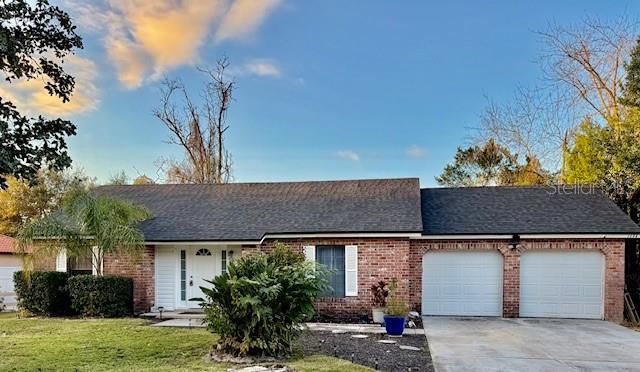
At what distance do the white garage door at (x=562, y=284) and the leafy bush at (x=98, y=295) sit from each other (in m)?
11.4

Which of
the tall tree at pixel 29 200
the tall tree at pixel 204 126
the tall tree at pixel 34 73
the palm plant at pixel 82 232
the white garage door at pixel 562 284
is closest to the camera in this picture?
the tall tree at pixel 34 73

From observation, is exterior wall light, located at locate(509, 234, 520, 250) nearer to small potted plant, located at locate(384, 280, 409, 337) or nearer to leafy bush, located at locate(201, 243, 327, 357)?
small potted plant, located at locate(384, 280, 409, 337)

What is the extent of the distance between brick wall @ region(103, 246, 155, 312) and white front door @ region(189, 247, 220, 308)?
1155 millimetres

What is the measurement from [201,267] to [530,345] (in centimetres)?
929

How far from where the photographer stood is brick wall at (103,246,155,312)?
14.0 m

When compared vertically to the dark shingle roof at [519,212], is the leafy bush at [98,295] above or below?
below

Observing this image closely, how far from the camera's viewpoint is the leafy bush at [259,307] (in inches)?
309

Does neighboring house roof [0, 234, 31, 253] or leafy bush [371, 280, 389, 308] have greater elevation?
neighboring house roof [0, 234, 31, 253]

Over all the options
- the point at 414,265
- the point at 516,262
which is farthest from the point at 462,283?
the point at 516,262

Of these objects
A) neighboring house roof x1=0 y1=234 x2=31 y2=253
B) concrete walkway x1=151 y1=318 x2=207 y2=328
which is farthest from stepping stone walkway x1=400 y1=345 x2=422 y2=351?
neighboring house roof x1=0 y1=234 x2=31 y2=253

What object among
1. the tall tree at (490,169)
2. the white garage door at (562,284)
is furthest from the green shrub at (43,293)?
the tall tree at (490,169)

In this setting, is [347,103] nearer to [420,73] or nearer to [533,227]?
[420,73]

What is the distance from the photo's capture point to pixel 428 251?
1383cm

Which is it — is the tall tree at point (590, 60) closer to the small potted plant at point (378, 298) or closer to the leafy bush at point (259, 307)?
the small potted plant at point (378, 298)
